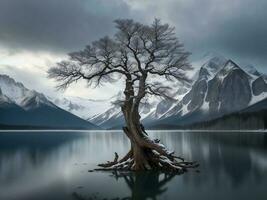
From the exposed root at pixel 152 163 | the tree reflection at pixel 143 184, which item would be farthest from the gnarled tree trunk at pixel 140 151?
the tree reflection at pixel 143 184

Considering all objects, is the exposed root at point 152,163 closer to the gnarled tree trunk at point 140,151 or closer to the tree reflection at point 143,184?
the gnarled tree trunk at point 140,151

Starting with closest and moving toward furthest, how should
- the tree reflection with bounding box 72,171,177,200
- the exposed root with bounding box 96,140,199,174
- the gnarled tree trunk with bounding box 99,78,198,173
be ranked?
the tree reflection with bounding box 72,171,177,200, the exposed root with bounding box 96,140,199,174, the gnarled tree trunk with bounding box 99,78,198,173

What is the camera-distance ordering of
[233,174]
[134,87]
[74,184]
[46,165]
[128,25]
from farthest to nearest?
[46,165], [134,87], [128,25], [233,174], [74,184]

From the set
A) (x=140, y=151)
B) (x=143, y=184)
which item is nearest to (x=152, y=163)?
(x=140, y=151)

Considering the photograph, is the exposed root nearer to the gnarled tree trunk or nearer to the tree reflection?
the gnarled tree trunk

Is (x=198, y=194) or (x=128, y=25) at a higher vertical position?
(x=128, y=25)

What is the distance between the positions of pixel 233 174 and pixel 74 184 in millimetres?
15867

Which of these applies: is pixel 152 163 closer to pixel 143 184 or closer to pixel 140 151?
pixel 140 151

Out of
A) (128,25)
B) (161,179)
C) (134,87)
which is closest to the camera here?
(161,179)

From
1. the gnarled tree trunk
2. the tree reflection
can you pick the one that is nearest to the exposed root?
the gnarled tree trunk

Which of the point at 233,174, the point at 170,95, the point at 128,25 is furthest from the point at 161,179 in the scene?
the point at 128,25

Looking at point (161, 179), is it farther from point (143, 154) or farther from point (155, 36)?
point (155, 36)

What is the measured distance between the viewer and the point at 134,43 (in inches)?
1754

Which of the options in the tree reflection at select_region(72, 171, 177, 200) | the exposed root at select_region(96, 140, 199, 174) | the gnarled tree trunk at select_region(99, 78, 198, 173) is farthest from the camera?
the gnarled tree trunk at select_region(99, 78, 198, 173)
